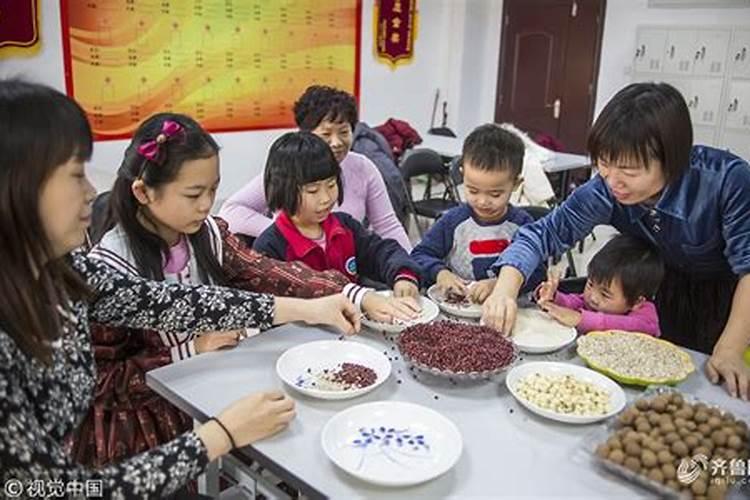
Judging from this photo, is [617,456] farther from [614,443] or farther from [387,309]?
[387,309]

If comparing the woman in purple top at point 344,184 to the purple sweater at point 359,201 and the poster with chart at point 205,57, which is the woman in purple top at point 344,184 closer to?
the purple sweater at point 359,201

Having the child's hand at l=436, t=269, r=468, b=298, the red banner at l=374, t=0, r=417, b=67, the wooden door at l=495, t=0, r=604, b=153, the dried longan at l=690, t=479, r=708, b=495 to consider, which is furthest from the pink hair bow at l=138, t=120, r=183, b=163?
the wooden door at l=495, t=0, r=604, b=153

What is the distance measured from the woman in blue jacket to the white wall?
9.19ft

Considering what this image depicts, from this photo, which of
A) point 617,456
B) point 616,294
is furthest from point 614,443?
point 616,294

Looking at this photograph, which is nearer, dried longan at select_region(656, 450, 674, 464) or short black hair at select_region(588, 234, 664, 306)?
dried longan at select_region(656, 450, 674, 464)

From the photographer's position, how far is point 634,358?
1453mm

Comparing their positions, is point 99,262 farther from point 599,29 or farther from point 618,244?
point 599,29

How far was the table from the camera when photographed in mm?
1065

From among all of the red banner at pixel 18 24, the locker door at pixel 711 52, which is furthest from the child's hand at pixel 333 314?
the locker door at pixel 711 52

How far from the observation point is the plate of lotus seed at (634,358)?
4.54 ft

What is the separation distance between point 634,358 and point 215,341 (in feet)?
3.06

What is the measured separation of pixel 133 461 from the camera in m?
1.04

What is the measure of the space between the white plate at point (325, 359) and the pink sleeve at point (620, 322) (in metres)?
0.55

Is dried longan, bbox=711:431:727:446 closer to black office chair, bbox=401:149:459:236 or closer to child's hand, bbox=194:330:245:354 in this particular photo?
child's hand, bbox=194:330:245:354
